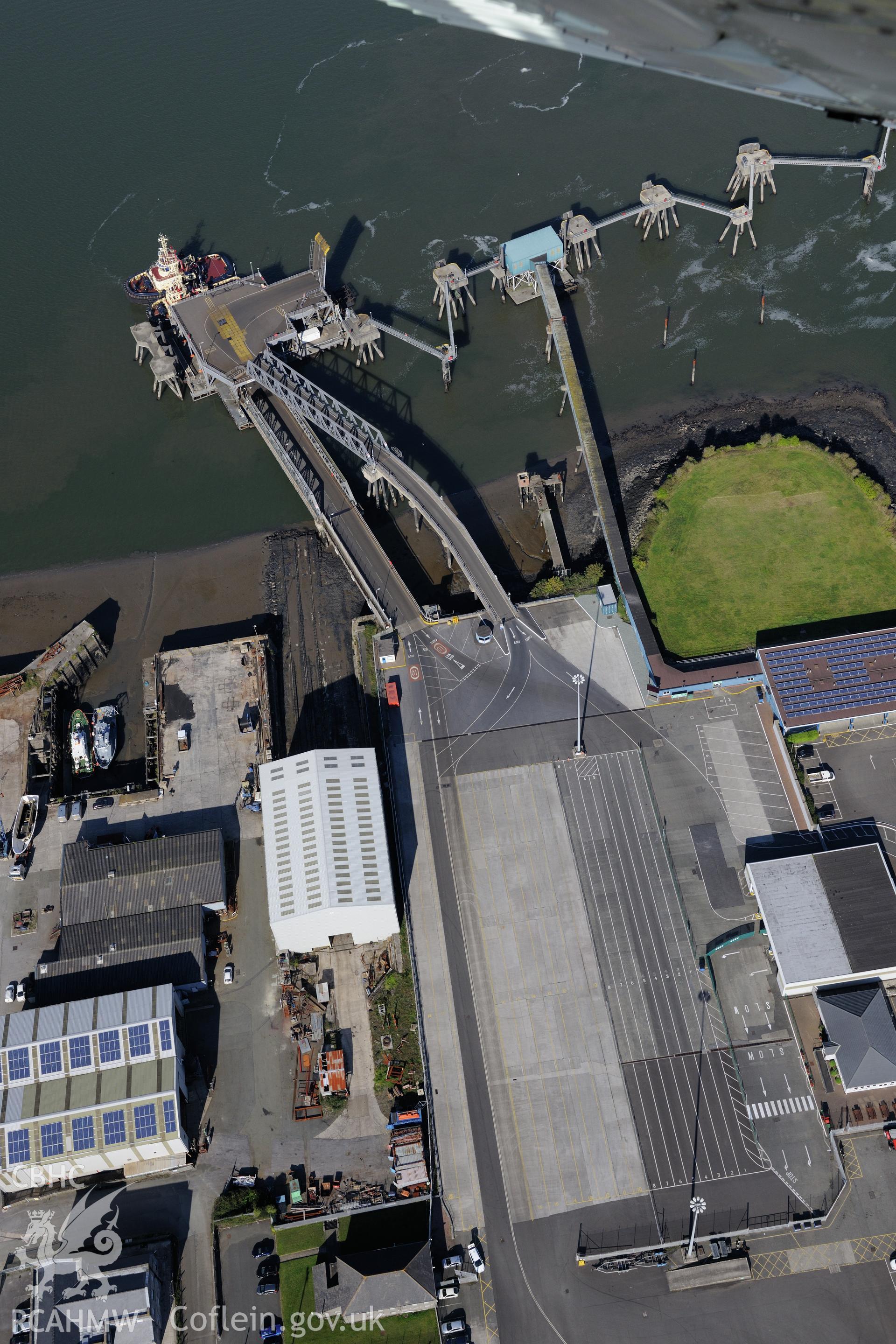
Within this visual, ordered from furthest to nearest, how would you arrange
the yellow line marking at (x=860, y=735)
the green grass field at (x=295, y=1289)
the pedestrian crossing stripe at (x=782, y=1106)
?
the yellow line marking at (x=860, y=735) < the pedestrian crossing stripe at (x=782, y=1106) < the green grass field at (x=295, y=1289)

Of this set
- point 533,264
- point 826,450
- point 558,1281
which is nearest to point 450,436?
point 533,264

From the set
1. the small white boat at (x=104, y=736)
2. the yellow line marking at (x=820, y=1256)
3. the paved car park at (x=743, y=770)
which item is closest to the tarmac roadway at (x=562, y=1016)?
the yellow line marking at (x=820, y=1256)

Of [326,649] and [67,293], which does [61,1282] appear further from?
[67,293]

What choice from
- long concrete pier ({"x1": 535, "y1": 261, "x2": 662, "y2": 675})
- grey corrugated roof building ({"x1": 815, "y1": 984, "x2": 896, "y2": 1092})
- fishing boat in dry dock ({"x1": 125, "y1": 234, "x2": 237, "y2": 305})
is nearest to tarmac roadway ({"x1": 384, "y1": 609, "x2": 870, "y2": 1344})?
grey corrugated roof building ({"x1": 815, "y1": 984, "x2": 896, "y2": 1092})

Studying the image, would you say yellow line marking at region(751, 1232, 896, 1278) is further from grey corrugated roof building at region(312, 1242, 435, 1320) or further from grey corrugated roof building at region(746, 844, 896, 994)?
grey corrugated roof building at region(312, 1242, 435, 1320)

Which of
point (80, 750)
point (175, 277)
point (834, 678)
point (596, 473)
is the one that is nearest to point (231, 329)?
point (175, 277)

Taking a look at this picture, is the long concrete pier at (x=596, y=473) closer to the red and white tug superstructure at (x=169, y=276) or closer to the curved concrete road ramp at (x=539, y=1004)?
the curved concrete road ramp at (x=539, y=1004)

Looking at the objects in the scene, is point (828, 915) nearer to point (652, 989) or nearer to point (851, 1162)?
point (652, 989)
